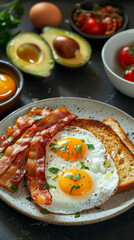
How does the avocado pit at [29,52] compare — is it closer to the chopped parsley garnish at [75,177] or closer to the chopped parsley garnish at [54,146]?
the chopped parsley garnish at [54,146]

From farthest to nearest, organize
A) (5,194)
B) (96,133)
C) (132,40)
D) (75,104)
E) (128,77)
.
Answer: (132,40), (128,77), (75,104), (96,133), (5,194)

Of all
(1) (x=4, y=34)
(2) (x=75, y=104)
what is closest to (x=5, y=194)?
(2) (x=75, y=104)

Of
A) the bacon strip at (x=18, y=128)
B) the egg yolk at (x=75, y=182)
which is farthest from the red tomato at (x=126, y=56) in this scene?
the egg yolk at (x=75, y=182)

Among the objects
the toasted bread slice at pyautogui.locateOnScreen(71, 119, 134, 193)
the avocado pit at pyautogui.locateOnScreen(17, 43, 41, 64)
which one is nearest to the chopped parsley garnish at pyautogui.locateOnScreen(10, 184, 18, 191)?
the toasted bread slice at pyautogui.locateOnScreen(71, 119, 134, 193)

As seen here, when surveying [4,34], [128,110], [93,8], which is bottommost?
[128,110]

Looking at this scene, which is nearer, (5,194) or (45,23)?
(5,194)

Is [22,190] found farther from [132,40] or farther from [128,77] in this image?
[132,40]

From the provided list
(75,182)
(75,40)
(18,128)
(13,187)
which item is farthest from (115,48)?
(13,187)
